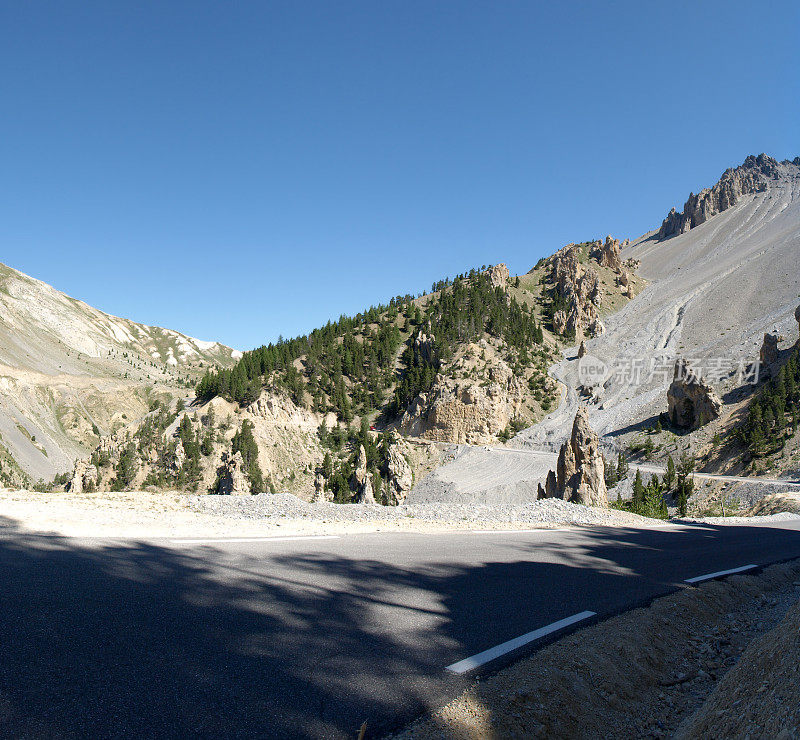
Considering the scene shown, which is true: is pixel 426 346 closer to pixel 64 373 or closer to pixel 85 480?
pixel 85 480

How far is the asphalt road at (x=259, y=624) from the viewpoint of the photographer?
8.63 feet

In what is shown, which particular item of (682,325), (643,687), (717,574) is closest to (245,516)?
(643,687)

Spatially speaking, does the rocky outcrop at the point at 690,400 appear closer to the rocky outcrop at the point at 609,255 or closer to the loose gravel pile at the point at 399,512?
the loose gravel pile at the point at 399,512

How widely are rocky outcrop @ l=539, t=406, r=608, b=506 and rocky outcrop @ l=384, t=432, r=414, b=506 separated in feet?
63.5

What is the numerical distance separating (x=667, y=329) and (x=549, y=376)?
29985 mm

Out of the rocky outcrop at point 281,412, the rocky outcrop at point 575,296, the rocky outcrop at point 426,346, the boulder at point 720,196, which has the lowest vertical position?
the rocky outcrop at point 281,412

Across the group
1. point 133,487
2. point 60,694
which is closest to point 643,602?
point 60,694

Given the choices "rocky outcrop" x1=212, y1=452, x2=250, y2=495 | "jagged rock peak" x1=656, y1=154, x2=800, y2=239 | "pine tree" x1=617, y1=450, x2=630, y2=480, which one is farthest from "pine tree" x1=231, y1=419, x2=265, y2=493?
"jagged rock peak" x1=656, y1=154, x2=800, y2=239

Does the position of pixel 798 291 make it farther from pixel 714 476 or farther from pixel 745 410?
pixel 714 476

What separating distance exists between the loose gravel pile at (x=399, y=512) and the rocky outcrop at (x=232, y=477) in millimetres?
27825

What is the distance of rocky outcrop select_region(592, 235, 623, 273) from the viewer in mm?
119938

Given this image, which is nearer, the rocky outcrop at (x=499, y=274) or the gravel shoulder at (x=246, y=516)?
the gravel shoulder at (x=246, y=516)

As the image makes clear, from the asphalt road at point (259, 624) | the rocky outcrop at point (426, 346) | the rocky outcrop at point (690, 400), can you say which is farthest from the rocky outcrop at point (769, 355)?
the asphalt road at point (259, 624)

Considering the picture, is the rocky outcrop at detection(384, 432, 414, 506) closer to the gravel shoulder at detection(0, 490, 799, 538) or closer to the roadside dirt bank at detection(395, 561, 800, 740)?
the gravel shoulder at detection(0, 490, 799, 538)
